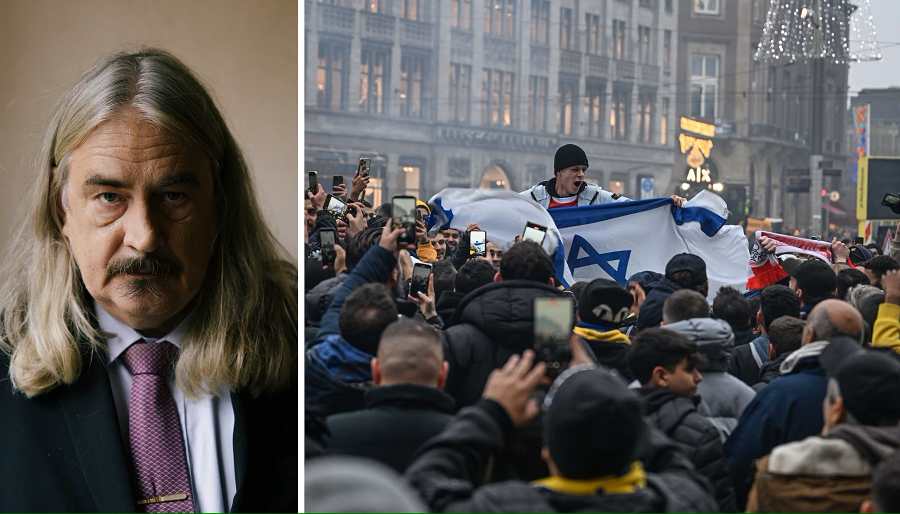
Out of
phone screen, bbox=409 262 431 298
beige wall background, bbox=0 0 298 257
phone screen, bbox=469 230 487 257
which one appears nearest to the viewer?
phone screen, bbox=409 262 431 298

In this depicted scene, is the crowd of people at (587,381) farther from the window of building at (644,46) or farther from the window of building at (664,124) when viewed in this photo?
the window of building at (644,46)

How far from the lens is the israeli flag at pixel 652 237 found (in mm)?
3186

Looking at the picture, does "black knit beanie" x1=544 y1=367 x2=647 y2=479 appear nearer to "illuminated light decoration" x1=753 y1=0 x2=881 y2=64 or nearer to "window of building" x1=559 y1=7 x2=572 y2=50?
"window of building" x1=559 y1=7 x2=572 y2=50

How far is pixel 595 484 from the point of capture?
2557 millimetres

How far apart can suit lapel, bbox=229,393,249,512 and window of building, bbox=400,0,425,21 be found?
1.16 m

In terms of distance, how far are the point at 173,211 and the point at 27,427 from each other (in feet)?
2.25

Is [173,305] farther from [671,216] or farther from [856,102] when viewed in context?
[856,102]

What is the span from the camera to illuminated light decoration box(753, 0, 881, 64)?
324 centimetres

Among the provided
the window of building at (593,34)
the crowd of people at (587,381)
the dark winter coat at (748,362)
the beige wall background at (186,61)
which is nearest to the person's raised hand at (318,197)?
the crowd of people at (587,381)

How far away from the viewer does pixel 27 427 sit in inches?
120

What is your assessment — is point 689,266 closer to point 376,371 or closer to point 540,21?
point 540,21

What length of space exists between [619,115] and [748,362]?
2.46ft

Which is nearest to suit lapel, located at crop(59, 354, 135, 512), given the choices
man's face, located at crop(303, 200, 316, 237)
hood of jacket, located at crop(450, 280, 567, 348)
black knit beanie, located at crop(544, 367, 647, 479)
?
man's face, located at crop(303, 200, 316, 237)

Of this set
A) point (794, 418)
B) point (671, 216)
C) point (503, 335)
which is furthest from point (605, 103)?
point (794, 418)
